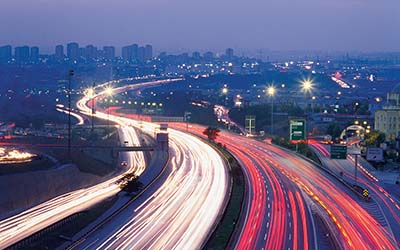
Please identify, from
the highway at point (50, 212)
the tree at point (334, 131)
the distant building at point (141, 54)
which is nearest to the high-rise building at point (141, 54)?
the distant building at point (141, 54)

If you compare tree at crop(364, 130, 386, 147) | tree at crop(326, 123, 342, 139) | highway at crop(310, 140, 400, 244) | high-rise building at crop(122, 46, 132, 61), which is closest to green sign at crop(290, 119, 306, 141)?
highway at crop(310, 140, 400, 244)

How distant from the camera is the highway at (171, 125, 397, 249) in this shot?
1614cm

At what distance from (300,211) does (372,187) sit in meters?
6.38

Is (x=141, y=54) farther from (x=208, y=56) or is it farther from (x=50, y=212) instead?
(x=50, y=212)

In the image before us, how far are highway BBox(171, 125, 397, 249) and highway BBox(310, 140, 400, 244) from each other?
0.34m

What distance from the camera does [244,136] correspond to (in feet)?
132

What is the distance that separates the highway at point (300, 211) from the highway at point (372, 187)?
0.34 metres

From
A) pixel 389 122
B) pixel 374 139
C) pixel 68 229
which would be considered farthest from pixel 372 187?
pixel 389 122

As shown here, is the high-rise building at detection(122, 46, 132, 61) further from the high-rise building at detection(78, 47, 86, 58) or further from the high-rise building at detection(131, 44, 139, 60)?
the high-rise building at detection(78, 47, 86, 58)

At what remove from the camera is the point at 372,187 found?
81.5ft

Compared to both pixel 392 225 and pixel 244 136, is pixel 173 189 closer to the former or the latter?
pixel 392 225

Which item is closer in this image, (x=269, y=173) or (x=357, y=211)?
(x=357, y=211)

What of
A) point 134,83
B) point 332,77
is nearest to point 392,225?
point 134,83

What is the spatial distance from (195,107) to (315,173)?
35.4m
